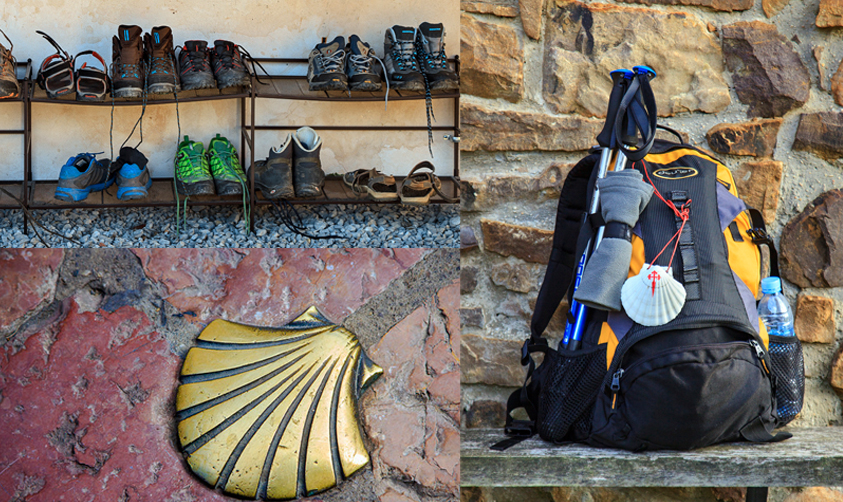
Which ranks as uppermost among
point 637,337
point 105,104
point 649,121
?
point 105,104

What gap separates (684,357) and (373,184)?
1.14 metres

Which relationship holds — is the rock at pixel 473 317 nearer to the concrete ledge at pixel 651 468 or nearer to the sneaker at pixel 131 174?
the concrete ledge at pixel 651 468

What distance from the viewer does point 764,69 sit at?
3.43ft

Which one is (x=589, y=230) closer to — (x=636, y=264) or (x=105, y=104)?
(x=636, y=264)

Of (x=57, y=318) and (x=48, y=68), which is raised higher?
(x=48, y=68)

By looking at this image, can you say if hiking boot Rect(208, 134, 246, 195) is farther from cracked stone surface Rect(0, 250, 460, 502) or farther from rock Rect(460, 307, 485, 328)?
cracked stone surface Rect(0, 250, 460, 502)

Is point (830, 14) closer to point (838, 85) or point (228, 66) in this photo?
point (838, 85)

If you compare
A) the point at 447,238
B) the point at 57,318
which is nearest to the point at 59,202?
the point at 447,238

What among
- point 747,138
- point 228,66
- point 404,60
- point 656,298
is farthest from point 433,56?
point 656,298

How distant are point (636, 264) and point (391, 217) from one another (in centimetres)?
112

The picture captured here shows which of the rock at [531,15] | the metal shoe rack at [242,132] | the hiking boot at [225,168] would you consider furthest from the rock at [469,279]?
the hiking boot at [225,168]

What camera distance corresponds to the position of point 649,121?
2.54ft

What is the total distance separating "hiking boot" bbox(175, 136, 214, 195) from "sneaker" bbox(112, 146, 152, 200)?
0.10 m

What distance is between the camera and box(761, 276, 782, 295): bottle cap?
2.93 ft
